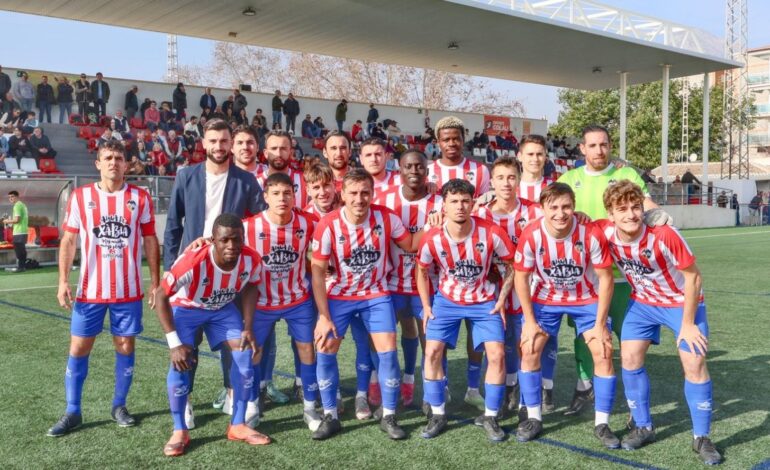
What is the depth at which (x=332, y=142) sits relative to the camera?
512cm

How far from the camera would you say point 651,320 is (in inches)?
163

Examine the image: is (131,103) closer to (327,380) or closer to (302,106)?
(302,106)

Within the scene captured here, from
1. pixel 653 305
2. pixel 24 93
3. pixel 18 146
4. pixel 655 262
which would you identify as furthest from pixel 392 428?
pixel 24 93

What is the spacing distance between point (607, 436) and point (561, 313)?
2.54ft

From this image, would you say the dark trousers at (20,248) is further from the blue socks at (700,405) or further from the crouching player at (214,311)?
the blue socks at (700,405)

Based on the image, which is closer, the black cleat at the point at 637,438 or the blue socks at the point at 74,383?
the black cleat at the point at 637,438

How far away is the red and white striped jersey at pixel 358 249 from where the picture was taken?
4.46 metres

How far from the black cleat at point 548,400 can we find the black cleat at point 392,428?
112cm

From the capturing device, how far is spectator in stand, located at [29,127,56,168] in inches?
634

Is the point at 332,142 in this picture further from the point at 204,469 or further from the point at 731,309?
the point at 731,309

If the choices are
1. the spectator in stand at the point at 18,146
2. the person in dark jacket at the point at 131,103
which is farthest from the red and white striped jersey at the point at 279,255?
the person in dark jacket at the point at 131,103

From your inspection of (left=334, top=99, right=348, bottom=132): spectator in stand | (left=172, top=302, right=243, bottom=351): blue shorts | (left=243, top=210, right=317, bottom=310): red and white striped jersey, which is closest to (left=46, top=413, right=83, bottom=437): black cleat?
Result: (left=172, top=302, right=243, bottom=351): blue shorts

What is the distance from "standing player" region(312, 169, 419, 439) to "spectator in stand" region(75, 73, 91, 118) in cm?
1705

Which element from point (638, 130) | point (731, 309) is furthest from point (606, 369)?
point (638, 130)
